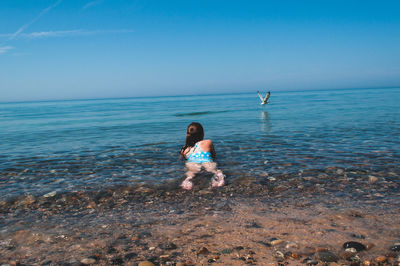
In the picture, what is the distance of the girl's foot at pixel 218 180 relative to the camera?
7541 mm

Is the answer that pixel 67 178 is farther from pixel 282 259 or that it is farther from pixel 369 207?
pixel 369 207

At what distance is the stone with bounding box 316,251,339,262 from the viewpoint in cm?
370

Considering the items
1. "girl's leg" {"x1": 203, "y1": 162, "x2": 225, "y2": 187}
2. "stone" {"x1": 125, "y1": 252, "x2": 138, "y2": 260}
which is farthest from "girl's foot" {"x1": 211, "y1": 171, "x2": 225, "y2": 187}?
"stone" {"x1": 125, "y1": 252, "x2": 138, "y2": 260}

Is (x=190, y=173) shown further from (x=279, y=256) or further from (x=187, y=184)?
(x=279, y=256)

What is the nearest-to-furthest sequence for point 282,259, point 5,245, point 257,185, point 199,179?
point 282,259 < point 5,245 < point 257,185 < point 199,179

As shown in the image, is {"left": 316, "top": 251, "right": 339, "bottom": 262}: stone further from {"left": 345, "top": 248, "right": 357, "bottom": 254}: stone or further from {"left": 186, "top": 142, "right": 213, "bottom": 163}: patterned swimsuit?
{"left": 186, "top": 142, "right": 213, "bottom": 163}: patterned swimsuit

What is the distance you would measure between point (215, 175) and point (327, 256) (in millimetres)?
4749

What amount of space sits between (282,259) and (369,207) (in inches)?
118

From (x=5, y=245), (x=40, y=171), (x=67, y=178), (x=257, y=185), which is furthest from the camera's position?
(x=40, y=171)

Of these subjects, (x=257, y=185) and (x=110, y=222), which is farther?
(x=257, y=185)

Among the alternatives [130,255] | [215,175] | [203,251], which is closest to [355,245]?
[203,251]

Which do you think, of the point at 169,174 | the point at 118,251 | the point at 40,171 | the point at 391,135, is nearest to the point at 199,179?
the point at 169,174

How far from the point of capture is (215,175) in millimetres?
8320

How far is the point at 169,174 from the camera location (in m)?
8.79
